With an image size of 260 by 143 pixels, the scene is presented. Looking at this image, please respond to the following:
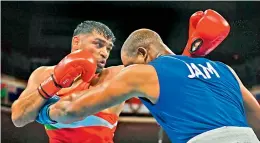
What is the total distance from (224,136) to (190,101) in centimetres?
17

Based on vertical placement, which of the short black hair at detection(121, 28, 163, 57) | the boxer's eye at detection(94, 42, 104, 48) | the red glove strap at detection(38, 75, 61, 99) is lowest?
the red glove strap at detection(38, 75, 61, 99)

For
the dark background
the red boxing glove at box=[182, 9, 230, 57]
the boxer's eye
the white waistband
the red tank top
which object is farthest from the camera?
the dark background

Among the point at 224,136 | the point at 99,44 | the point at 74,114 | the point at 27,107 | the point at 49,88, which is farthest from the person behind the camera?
the point at 99,44

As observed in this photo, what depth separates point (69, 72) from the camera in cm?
182

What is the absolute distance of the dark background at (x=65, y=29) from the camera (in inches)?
187

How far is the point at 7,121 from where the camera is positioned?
4.84m

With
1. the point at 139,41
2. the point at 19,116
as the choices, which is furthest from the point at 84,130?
the point at 139,41

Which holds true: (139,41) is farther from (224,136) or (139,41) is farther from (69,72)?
(224,136)

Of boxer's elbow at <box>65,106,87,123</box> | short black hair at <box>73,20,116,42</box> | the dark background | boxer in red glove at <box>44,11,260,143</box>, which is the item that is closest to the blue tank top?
boxer in red glove at <box>44,11,260,143</box>

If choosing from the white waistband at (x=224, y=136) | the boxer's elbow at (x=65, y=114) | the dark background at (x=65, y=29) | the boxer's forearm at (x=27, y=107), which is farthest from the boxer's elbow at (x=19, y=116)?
the dark background at (x=65, y=29)

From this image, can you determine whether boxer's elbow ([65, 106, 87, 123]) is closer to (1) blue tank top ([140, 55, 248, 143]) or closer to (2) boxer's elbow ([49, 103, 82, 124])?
(2) boxer's elbow ([49, 103, 82, 124])

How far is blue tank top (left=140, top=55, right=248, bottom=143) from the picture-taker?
4.85 ft

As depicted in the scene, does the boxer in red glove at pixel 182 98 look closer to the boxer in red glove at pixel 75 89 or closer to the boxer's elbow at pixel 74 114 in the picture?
the boxer's elbow at pixel 74 114

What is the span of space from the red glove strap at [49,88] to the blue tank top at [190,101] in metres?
0.48
